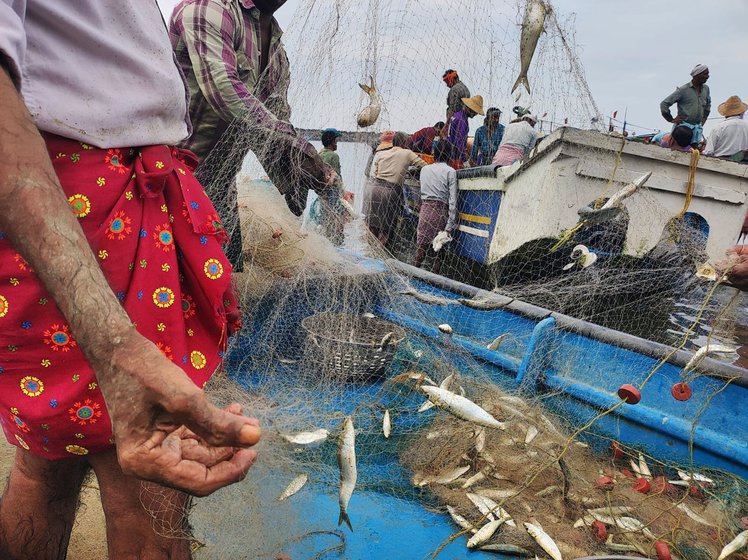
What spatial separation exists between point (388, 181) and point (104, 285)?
241 inches

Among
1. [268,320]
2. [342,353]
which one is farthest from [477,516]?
[268,320]

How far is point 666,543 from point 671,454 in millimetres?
810

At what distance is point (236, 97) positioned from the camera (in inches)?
119

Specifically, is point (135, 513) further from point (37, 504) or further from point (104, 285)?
point (104, 285)

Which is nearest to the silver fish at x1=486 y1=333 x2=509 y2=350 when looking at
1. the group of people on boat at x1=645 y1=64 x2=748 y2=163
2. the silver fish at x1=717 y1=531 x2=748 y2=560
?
the silver fish at x1=717 y1=531 x2=748 y2=560

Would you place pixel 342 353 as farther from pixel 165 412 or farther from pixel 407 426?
pixel 165 412

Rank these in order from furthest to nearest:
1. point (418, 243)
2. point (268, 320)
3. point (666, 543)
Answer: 1. point (418, 243)
2. point (268, 320)
3. point (666, 543)

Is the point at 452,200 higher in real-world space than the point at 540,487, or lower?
higher

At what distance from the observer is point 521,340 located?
4102 mm

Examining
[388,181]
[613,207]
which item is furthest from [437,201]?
[613,207]

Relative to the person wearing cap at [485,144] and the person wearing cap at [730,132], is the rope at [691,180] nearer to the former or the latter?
the person wearing cap at [485,144]

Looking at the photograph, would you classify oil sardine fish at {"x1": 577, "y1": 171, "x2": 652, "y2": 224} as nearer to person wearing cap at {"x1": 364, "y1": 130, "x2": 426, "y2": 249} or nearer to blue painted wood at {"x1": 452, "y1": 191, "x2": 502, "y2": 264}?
blue painted wood at {"x1": 452, "y1": 191, "x2": 502, "y2": 264}

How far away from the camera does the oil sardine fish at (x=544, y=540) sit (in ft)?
8.07

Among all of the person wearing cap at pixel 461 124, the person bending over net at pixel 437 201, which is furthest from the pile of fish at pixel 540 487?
the person bending over net at pixel 437 201
